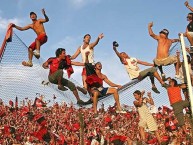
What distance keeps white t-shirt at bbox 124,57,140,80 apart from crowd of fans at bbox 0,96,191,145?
1647mm

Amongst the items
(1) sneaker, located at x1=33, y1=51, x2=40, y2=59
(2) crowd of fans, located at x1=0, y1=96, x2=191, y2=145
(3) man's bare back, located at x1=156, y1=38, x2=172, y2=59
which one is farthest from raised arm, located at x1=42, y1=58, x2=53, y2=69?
(3) man's bare back, located at x1=156, y1=38, x2=172, y2=59

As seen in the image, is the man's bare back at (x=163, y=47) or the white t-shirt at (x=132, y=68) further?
the white t-shirt at (x=132, y=68)

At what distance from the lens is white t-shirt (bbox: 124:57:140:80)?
13.6m

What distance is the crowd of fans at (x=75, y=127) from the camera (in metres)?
10.5

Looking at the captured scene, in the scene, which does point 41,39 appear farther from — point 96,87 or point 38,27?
point 96,87

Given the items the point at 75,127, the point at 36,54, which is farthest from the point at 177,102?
the point at 36,54

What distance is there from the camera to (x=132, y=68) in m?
13.7

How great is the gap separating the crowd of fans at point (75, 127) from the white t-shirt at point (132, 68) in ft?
5.40

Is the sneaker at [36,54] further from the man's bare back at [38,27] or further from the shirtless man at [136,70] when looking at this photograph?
the shirtless man at [136,70]

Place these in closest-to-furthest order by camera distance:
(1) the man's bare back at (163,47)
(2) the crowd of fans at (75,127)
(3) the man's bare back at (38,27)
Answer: (2) the crowd of fans at (75,127)
(1) the man's bare back at (163,47)
(3) the man's bare back at (38,27)

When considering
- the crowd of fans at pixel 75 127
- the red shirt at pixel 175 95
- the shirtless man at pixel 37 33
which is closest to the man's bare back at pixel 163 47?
the crowd of fans at pixel 75 127

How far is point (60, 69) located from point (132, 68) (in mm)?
2920

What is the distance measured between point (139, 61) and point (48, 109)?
524cm

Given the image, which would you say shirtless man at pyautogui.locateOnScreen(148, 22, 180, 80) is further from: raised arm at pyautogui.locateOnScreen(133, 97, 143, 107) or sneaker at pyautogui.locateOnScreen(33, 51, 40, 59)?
sneaker at pyautogui.locateOnScreen(33, 51, 40, 59)
